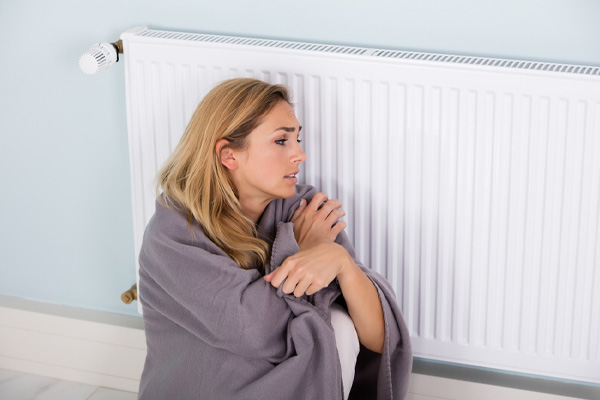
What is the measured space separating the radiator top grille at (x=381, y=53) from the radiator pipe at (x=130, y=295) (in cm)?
61

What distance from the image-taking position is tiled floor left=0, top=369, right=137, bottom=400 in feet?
6.64

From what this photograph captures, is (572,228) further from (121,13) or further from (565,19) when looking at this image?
(121,13)

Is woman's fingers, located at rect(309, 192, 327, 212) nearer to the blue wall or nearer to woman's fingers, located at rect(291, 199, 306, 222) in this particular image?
woman's fingers, located at rect(291, 199, 306, 222)

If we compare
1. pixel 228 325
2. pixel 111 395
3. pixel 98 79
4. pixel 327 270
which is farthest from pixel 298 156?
pixel 111 395

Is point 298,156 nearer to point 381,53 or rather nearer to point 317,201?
point 317,201

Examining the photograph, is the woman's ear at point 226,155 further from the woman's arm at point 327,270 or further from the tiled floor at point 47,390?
the tiled floor at point 47,390

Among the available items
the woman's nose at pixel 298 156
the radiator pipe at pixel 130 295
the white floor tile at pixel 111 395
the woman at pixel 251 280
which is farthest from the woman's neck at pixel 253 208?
the white floor tile at pixel 111 395

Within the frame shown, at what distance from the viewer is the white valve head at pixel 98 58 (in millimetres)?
1694

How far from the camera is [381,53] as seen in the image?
1617 mm

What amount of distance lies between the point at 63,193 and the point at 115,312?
1.09 feet

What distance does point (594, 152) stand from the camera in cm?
154

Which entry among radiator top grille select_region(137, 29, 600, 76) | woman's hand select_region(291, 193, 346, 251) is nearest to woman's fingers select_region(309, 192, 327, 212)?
woman's hand select_region(291, 193, 346, 251)

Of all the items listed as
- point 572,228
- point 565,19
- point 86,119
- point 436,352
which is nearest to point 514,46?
point 565,19

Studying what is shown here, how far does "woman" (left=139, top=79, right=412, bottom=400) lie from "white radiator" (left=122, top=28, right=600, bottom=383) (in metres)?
0.13
